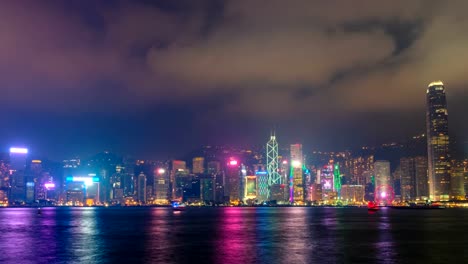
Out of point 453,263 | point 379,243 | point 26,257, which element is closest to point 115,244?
point 26,257

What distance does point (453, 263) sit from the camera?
53656 millimetres

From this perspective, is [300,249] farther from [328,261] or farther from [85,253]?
[85,253]

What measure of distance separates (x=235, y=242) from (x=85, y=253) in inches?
906

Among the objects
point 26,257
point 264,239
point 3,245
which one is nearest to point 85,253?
point 26,257

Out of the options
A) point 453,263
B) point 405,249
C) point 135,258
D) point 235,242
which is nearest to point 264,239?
point 235,242

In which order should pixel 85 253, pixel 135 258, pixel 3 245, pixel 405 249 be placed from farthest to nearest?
1. pixel 3 245
2. pixel 405 249
3. pixel 85 253
4. pixel 135 258

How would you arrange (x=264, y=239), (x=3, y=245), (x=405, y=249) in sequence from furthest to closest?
(x=264, y=239) → (x=3, y=245) → (x=405, y=249)

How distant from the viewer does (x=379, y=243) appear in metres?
76.8

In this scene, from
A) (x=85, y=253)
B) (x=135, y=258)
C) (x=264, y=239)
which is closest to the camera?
(x=135, y=258)

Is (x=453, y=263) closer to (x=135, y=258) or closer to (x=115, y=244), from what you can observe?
(x=135, y=258)

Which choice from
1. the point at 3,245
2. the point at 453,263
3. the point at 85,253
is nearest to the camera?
the point at 453,263

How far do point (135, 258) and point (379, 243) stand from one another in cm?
3695

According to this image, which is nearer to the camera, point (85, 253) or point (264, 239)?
point (85, 253)

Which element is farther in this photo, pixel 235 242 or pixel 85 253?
pixel 235 242
